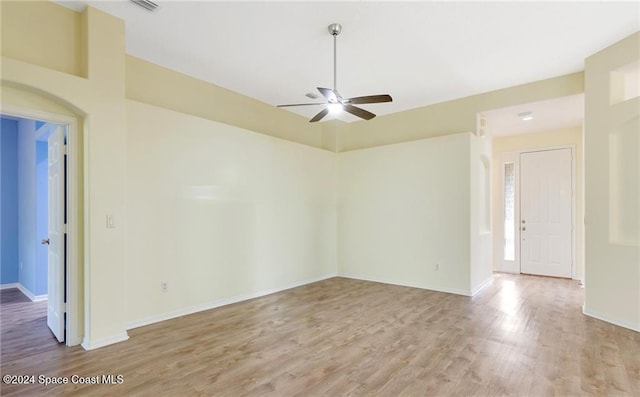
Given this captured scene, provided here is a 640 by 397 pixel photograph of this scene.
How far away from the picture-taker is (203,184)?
14.1 feet

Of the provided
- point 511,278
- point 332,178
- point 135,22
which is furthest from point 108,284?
point 511,278

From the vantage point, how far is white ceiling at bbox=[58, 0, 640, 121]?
120 inches

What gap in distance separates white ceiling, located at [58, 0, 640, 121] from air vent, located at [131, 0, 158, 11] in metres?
0.06

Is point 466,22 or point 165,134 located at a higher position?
point 466,22

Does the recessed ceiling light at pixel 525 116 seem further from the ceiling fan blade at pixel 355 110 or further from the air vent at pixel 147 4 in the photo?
the air vent at pixel 147 4

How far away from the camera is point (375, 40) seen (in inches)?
142

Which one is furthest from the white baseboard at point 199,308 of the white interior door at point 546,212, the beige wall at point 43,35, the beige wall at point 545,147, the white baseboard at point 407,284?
the white interior door at point 546,212

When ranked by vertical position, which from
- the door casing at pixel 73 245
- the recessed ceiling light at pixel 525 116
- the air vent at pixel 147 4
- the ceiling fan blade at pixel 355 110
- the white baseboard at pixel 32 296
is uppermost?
the air vent at pixel 147 4

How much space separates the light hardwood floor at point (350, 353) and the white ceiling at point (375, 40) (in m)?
3.35

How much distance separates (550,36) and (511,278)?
4614mm

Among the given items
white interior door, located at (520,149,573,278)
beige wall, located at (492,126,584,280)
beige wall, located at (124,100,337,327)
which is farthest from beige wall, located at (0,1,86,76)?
white interior door, located at (520,149,573,278)

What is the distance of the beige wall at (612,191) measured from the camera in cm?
361

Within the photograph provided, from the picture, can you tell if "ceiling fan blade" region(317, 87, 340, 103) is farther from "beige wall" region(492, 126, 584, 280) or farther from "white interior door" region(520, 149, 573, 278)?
"white interior door" region(520, 149, 573, 278)

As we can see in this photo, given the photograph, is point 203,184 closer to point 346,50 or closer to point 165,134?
point 165,134
